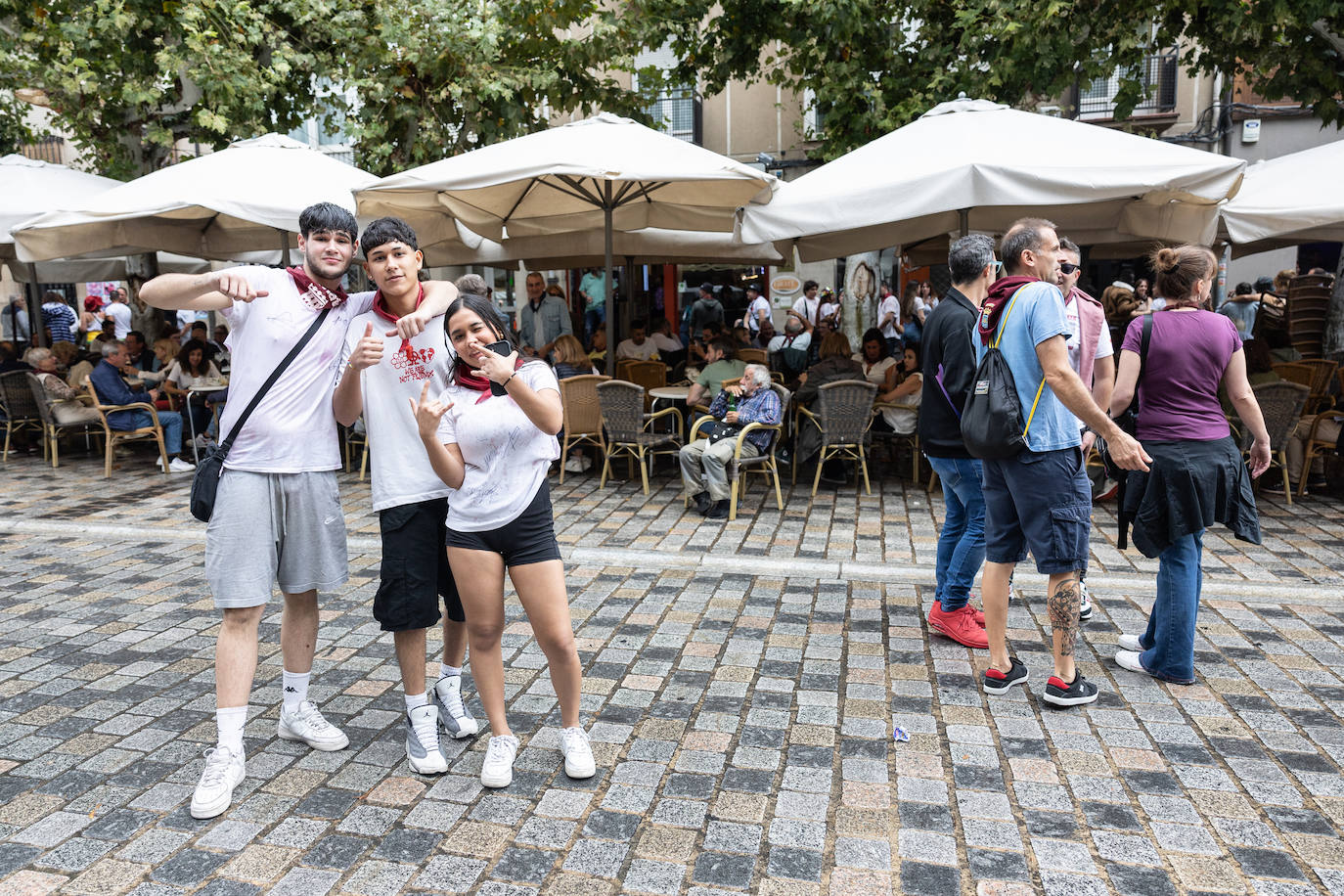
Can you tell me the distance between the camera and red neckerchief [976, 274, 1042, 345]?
373cm

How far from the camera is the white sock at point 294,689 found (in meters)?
3.48

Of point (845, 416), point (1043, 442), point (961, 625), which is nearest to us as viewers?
point (1043, 442)

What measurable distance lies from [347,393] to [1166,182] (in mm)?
5571

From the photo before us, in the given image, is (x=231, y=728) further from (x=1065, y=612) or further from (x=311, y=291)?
(x=1065, y=612)

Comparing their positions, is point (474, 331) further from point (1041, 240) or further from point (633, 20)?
point (633, 20)

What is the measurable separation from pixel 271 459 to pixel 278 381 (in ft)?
0.88

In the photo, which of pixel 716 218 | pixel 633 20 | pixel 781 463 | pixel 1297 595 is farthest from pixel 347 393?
pixel 633 20

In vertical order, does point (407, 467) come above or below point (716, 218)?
below

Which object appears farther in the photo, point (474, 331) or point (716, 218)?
point (716, 218)

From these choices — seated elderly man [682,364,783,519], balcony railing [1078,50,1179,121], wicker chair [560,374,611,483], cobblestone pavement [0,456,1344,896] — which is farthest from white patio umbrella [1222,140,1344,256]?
balcony railing [1078,50,1179,121]

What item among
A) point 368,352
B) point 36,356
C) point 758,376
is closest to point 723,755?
point 368,352

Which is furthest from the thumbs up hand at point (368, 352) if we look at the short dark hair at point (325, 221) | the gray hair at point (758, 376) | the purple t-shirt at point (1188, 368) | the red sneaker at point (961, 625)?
the gray hair at point (758, 376)

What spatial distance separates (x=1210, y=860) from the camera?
2.70 metres

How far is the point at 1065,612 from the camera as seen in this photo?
12.3 ft
